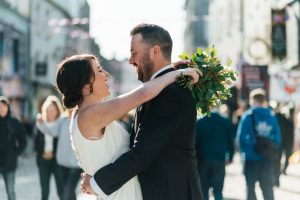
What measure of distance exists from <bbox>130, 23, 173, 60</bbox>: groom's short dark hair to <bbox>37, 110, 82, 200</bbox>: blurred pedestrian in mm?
5938

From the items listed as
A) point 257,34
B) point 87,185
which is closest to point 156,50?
point 87,185

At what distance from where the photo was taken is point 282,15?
26.8m

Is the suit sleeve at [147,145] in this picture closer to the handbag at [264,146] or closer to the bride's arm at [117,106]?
the bride's arm at [117,106]


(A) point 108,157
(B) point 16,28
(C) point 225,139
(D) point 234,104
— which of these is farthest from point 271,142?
(B) point 16,28

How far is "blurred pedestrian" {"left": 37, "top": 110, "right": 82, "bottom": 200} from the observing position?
9.70 metres

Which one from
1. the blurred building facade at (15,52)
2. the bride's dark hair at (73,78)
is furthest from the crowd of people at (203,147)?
the blurred building facade at (15,52)

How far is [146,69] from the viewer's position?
13.0 feet

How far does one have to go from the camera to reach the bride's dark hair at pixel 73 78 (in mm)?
3912

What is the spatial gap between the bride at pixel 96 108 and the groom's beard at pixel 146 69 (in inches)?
6.1

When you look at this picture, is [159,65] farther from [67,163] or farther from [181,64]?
[67,163]

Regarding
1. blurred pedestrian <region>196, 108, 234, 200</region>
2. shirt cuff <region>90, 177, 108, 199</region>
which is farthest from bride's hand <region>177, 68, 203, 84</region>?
blurred pedestrian <region>196, 108, 234, 200</region>

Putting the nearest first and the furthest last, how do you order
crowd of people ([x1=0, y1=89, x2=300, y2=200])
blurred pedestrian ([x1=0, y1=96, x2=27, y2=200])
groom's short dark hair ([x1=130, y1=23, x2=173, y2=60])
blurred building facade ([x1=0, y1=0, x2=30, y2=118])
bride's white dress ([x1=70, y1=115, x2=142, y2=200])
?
bride's white dress ([x1=70, y1=115, x2=142, y2=200])
groom's short dark hair ([x1=130, y1=23, x2=173, y2=60])
crowd of people ([x1=0, y1=89, x2=300, y2=200])
blurred pedestrian ([x1=0, y1=96, x2=27, y2=200])
blurred building facade ([x1=0, y1=0, x2=30, y2=118])

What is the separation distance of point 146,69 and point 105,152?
0.53 m

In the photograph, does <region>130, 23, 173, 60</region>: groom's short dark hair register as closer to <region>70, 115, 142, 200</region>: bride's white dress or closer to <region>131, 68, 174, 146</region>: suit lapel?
<region>131, 68, 174, 146</region>: suit lapel
